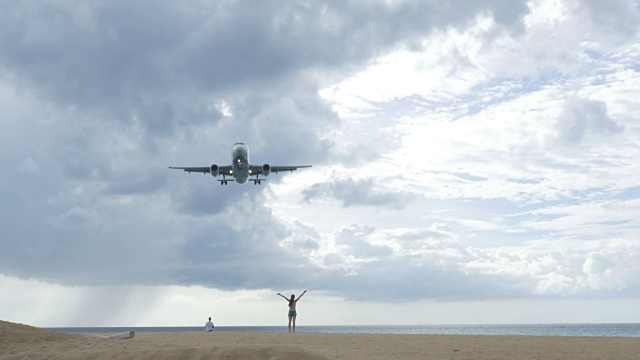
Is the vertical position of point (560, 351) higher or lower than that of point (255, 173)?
lower

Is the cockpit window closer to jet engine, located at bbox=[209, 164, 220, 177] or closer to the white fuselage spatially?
the white fuselage

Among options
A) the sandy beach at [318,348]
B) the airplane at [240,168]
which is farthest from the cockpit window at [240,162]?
the sandy beach at [318,348]

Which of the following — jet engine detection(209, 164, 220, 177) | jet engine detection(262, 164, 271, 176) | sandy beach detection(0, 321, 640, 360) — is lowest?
sandy beach detection(0, 321, 640, 360)

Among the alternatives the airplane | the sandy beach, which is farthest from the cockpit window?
the sandy beach

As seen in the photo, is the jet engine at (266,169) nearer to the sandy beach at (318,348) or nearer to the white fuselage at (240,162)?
the white fuselage at (240,162)

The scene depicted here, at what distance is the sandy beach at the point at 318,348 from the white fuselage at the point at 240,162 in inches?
1892

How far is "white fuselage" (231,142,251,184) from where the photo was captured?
241 feet

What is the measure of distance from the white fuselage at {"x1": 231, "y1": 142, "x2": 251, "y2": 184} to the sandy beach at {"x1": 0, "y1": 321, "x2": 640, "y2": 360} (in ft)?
158

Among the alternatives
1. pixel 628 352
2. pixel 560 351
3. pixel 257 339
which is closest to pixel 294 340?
pixel 257 339

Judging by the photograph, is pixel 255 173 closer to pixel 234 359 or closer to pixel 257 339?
pixel 257 339

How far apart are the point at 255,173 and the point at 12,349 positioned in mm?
61073

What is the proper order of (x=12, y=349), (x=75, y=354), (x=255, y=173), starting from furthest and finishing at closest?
1. (x=255, y=173)
2. (x=12, y=349)
3. (x=75, y=354)

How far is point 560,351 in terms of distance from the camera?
2180cm

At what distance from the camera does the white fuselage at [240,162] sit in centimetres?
7344
